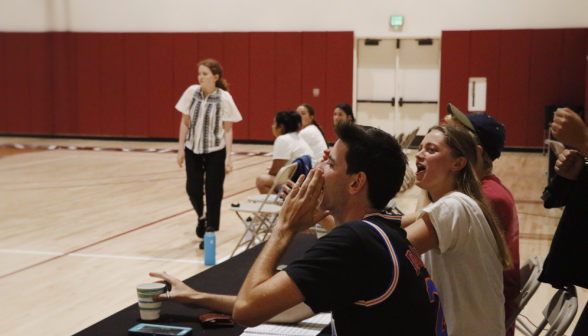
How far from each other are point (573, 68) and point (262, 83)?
290 inches

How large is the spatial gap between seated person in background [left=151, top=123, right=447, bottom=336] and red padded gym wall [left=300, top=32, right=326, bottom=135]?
14643mm

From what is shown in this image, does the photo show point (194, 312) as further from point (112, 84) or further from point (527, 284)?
point (112, 84)

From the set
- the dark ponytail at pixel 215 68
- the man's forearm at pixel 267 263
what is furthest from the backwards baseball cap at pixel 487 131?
the dark ponytail at pixel 215 68

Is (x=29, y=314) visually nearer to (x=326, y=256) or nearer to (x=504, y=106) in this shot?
(x=326, y=256)

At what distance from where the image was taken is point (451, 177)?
7.88 ft

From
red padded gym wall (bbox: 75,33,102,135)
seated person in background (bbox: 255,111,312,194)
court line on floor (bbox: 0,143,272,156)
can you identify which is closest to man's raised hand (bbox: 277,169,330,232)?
seated person in background (bbox: 255,111,312,194)

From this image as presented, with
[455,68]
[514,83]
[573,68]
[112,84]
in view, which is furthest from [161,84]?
[573,68]

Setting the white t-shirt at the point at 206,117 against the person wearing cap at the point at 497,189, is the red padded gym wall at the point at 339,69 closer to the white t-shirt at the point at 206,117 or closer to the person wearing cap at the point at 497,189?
the white t-shirt at the point at 206,117

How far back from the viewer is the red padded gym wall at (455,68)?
15.5m

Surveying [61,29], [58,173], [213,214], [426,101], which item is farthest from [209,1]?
[213,214]

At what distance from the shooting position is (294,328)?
82.7 inches

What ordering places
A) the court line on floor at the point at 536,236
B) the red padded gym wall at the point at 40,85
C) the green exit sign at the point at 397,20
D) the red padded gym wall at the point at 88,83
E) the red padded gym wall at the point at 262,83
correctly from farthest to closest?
the red padded gym wall at the point at 40,85
the red padded gym wall at the point at 88,83
the red padded gym wall at the point at 262,83
the green exit sign at the point at 397,20
the court line on floor at the point at 536,236

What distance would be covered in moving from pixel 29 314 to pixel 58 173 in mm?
7663

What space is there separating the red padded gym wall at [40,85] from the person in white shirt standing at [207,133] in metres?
13.2
